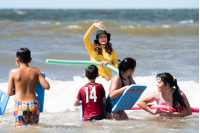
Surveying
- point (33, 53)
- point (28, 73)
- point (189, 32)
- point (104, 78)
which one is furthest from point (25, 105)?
point (189, 32)

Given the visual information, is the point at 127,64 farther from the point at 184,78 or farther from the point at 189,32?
the point at 189,32

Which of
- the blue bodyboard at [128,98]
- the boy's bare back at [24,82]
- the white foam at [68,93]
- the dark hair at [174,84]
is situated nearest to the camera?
the boy's bare back at [24,82]

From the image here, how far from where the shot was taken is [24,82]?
323 centimetres

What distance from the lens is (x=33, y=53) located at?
9.46 metres

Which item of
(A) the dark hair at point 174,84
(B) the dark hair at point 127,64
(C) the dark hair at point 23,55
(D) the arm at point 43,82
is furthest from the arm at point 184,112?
(C) the dark hair at point 23,55

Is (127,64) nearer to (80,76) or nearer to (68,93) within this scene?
(68,93)

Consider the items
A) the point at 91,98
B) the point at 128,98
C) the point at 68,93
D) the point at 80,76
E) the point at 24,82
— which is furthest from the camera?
the point at 80,76

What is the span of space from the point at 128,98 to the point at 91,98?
0.49m

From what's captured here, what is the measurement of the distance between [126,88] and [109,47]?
4.68ft

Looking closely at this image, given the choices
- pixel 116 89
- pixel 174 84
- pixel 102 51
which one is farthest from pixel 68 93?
pixel 174 84

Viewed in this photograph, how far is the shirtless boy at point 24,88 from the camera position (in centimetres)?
323

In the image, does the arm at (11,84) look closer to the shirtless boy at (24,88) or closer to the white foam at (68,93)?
the shirtless boy at (24,88)

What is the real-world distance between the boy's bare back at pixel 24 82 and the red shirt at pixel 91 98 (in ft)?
Answer: 1.96

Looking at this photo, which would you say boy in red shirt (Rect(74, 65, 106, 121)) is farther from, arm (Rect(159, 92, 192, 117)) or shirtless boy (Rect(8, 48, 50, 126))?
arm (Rect(159, 92, 192, 117))
